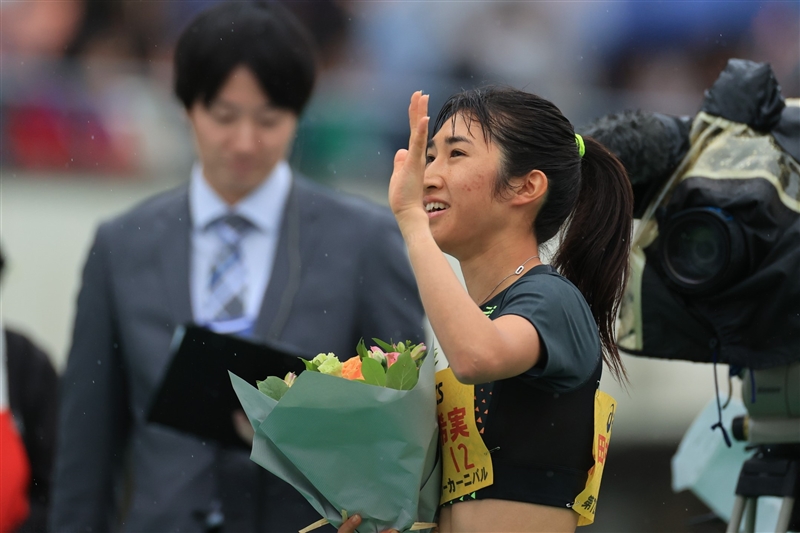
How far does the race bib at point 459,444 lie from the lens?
1859 mm

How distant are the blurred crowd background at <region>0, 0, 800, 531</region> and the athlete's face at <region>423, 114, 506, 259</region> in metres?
4.31

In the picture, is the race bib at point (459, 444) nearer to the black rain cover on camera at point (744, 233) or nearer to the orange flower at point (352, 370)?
the orange flower at point (352, 370)

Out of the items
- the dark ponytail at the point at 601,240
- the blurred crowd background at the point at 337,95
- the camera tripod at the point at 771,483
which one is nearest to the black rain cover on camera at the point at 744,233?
the camera tripod at the point at 771,483

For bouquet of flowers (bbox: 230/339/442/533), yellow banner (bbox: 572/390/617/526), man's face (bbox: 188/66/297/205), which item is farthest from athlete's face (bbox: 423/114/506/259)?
man's face (bbox: 188/66/297/205)

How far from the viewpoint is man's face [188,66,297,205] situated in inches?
138

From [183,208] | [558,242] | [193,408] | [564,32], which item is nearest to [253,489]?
[193,408]

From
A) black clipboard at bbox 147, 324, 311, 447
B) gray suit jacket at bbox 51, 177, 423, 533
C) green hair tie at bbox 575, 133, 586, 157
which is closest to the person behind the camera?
green hair tie at bbox 575, 133, 586, 157

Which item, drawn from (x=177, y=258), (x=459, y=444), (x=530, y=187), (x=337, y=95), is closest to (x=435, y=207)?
(x=530, y=187)

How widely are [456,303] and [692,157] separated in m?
1.11

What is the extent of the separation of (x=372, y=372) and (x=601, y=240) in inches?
20.9

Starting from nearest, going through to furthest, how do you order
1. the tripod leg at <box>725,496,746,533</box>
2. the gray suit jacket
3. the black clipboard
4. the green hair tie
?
the green hair tie, the tripod leg at <box>725,496,746,533</box>, the black clipboard, the gray suit jacket

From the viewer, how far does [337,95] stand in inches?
261

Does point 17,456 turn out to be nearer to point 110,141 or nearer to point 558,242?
point 558,242

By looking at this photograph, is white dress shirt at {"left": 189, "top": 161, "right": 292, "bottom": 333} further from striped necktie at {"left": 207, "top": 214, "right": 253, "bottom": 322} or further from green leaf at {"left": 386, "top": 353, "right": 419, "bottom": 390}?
green leaf at {"left": 386, "top": 353, "right": 419, "bottom": 390}
